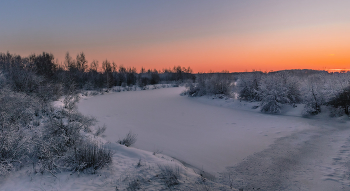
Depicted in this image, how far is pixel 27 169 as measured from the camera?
14.9 feet

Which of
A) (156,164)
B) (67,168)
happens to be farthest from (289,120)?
(67,168)

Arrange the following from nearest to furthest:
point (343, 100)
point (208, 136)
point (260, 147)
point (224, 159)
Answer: point (224, 159)
point (260, 147)
point (208, 136)
point (343, 100)

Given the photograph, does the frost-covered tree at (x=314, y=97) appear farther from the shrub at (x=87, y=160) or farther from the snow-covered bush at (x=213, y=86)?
the shrub at (x=87, y=160)

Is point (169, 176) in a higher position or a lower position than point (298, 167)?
higher

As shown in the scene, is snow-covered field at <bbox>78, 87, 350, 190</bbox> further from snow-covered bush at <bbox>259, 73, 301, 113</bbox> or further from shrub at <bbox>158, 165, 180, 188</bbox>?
snow-covered bush at <bbox>259, 73, 301, 113</bbox>

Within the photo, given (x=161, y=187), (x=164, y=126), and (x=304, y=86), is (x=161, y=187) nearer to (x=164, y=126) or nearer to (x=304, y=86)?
(x=164, y=126)

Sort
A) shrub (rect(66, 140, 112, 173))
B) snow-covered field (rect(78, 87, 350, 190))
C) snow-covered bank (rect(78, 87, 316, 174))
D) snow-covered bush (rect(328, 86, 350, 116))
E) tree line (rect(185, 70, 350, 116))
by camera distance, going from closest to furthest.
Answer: shrub (rect(66, 140, 112, 173)), snow-covered field (rect(78, 87, 350, 190)), snow-covered bank (rect(78, 87, 316, 174)), snow-covered bush (rect(328, 86, 350, 116)), tree line (rect(185, 70, 350, 116))

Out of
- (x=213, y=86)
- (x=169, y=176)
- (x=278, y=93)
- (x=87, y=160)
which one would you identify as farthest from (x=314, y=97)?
(x=87, y=160)

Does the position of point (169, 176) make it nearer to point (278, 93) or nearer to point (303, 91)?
point (278, 93)

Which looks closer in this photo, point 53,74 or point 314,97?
point 314,97

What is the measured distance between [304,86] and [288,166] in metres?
12.4

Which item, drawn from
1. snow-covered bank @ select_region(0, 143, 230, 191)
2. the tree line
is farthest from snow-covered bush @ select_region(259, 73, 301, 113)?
snow-covered bank @ select_region(0, 143, 230, 191)

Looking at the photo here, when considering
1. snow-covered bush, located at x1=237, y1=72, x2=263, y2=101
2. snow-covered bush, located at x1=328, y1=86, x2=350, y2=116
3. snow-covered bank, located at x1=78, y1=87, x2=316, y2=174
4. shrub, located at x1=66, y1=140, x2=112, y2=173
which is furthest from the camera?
snow-covered bush, located at x1=237, y1=72, x2=263, y2=101

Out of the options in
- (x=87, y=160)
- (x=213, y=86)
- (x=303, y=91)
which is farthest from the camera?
(x=213, y=86)
